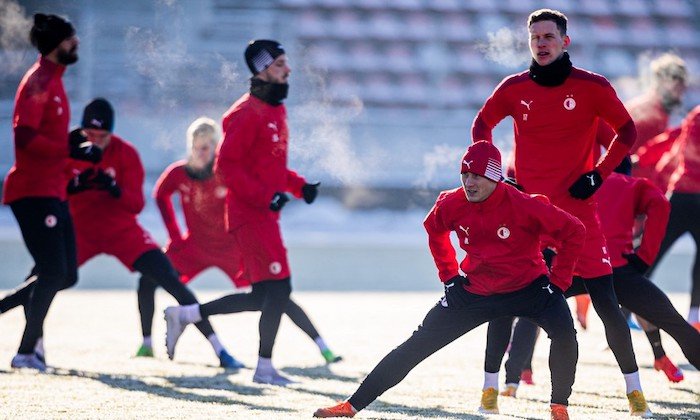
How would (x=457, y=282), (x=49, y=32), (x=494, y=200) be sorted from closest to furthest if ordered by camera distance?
(x=494, y=200) → (x=457, y=282) → (x=49, y=32)

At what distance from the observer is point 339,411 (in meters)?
5.00

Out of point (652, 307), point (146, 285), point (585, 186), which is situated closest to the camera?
point (585, 186)

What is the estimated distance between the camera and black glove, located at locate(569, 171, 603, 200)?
5.24 m

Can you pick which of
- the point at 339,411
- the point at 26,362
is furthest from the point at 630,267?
the point at 26,362

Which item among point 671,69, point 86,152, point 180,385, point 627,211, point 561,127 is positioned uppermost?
point 671,69

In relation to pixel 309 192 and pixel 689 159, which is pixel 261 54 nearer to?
pixel 309 192

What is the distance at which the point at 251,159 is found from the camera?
21.4 feet

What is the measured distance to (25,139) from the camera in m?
6.59

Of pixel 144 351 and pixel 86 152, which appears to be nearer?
pixel 86 152

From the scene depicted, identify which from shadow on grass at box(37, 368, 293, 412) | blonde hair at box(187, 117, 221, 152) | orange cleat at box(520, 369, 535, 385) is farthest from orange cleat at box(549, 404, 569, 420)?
blonde hair at box(187, 117, 221, 152)

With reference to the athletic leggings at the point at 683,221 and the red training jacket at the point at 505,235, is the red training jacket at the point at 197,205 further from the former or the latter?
the red training jacket at the point at 505,235

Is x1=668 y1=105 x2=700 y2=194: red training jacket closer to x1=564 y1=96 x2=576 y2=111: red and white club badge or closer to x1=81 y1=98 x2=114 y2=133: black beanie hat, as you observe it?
x1=564 y1=96 x2=576 y2=111: red and white club badge

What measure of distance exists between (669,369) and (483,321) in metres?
1.91

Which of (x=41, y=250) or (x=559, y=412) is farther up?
(x=41, y=250)
